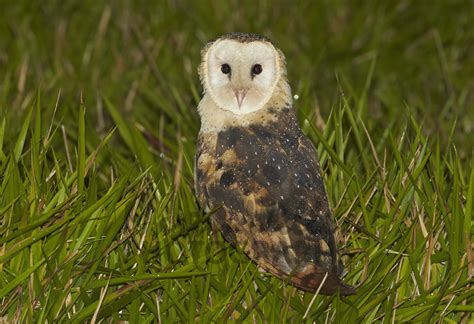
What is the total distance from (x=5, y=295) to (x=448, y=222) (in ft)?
5.01

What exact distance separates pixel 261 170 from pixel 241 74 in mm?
332

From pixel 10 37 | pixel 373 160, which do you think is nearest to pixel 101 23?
pixel 10 37

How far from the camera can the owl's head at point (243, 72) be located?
138 inches

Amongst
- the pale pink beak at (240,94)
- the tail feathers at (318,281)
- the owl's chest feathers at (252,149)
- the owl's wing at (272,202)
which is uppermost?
the pale pink beak at (240,94)

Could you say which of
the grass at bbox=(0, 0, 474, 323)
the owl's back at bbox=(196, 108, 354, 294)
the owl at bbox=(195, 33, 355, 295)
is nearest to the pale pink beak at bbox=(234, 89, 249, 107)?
the owl at bbox=(195, 33, 355, 295)

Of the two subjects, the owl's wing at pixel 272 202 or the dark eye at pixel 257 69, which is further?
the dark eye at pixel 257 69

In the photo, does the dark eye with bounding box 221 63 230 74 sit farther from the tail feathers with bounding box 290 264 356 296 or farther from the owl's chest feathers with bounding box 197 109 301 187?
the tail feathers with bounding box 290 264 356 296

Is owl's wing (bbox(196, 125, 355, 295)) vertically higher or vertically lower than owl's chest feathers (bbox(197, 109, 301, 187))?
lower

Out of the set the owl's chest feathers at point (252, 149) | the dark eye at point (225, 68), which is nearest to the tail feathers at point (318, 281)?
the owl's chest feathers at point (252, 149)

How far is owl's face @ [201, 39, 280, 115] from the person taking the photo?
138 inches

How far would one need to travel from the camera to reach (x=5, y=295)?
3.26 m

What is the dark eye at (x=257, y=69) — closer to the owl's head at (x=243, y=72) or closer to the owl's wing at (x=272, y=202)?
the owl's head at (x=243, y=72)

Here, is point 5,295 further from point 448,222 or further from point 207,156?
point 448,222

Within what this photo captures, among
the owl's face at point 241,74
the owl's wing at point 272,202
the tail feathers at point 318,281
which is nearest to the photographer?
the tail feathers at point 318,281
